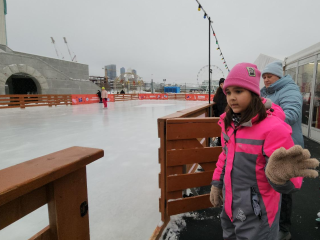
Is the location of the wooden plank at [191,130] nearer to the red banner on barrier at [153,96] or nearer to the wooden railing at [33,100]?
the wooden railing at [33,100]

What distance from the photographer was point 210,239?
5.53ft

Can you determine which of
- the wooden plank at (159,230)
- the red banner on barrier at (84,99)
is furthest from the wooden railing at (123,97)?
the wooden plank at (159,230)

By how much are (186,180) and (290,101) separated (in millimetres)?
1176

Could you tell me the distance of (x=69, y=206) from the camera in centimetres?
76

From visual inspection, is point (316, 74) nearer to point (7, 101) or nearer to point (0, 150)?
point (0, 150)

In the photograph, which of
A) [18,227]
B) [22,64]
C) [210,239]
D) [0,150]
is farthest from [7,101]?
[210,239]

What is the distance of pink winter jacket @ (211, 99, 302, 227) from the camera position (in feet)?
3.19

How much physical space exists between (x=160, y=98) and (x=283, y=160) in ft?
86.9

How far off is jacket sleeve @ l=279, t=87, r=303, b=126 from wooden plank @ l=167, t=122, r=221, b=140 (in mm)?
614

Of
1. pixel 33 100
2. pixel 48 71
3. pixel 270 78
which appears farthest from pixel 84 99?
pixel 270 78

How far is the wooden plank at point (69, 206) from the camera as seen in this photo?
0.70m

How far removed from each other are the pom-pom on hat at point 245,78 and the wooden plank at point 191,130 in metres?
0.75

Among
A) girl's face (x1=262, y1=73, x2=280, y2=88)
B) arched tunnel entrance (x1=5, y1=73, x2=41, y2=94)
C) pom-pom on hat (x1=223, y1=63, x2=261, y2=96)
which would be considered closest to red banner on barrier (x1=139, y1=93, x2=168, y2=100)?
arched tunnel entrance (x1=5, y1=73, x2=41, y2=94)

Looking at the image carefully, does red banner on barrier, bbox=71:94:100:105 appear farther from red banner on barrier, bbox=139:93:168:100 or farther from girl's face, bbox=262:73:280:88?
girl's face, bbox=262:73:280:88
